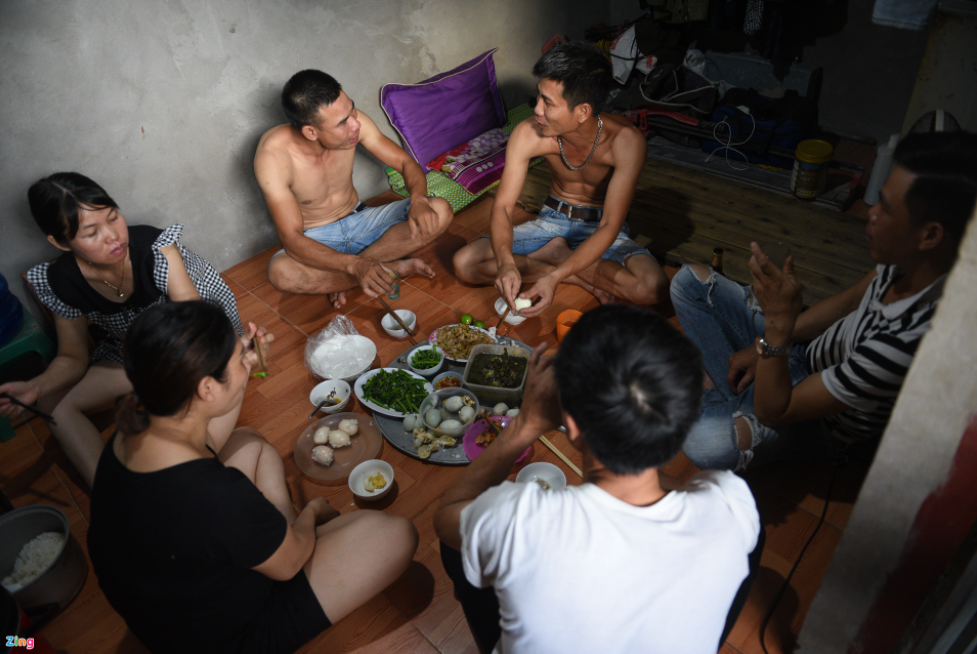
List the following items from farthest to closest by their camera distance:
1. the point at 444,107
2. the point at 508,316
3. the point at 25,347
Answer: the point at 444,107
the point at 508,316
the point at 25,347

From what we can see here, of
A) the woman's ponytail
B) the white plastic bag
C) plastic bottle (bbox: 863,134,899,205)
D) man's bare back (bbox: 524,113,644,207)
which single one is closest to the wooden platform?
plastic bottle (bbox: 863,134,899,205)

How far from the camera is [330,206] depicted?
3836 mm

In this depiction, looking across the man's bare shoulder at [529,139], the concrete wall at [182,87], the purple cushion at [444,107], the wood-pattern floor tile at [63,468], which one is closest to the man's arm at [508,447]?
the wood-pattern floor tile at [63,468]

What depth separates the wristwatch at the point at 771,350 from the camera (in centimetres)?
189

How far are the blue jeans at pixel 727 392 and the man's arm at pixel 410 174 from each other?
159 centimetres

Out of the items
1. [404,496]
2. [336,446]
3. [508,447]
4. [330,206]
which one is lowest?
[404,496]

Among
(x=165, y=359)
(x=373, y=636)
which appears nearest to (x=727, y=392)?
(x=373, y=636)

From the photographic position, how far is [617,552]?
1.22 m

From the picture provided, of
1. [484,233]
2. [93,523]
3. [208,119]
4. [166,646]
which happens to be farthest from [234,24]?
[166,646]

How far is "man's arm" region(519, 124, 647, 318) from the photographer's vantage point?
3.26 meters

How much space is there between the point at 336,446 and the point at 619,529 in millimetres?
1745

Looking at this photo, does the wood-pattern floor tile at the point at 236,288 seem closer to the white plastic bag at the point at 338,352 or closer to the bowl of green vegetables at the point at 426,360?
the white plastic bag at the point at 338,352

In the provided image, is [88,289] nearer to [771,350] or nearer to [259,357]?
[259,357]

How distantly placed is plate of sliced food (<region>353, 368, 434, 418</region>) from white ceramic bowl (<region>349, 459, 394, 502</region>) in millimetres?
271
